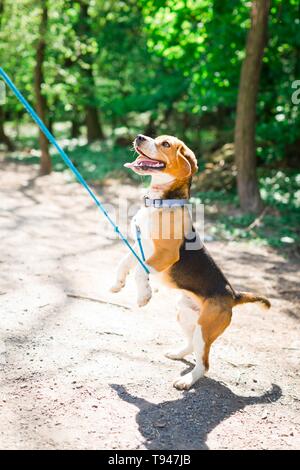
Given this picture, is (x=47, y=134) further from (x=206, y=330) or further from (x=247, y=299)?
(x=247, y=299)

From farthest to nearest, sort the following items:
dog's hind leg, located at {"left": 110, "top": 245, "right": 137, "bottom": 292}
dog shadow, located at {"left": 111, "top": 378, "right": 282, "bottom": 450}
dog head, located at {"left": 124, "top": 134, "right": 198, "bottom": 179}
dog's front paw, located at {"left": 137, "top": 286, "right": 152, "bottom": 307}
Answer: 1. dog's hind leg, located at {"left": 110, "top": 245, "right": 137, "bottom": 292}
2. dog's front paw, located at {"left": 137, "top": 286, "right": 152, "bottom": 307}
3. dog head, located at {"left": 124, "top": 134, "right": 198, "bottom": 179}
4. dog shadow, located at {"left": 111, "top": 378, "right": 282, "bottom": 450}

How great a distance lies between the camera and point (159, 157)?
3.35 meters

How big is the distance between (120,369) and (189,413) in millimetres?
644

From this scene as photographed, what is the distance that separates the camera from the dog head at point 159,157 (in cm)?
333

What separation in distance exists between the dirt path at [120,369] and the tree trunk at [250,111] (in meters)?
3.59

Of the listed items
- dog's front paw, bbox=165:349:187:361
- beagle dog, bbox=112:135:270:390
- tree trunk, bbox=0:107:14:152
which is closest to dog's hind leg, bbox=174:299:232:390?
beagle dog, bbox=112:135:270:390

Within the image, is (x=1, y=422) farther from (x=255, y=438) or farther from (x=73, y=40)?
(x=73, y=40)

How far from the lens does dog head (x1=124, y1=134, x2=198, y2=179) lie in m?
3.33

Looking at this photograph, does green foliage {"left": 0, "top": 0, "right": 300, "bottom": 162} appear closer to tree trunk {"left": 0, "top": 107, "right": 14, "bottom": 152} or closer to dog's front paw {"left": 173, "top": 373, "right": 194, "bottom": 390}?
tree trunk {"left": 0, "top": 107, "right": 14, "bottom": 152}

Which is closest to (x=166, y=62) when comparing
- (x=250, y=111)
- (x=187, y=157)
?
(x=250, y=111)

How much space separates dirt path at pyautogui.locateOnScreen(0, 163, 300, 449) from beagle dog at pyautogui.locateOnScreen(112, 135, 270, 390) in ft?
1.19

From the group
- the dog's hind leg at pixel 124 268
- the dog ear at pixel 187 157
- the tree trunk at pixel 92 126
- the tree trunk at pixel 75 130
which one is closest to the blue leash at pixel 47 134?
the dog's hind leg at pixel 124 268
